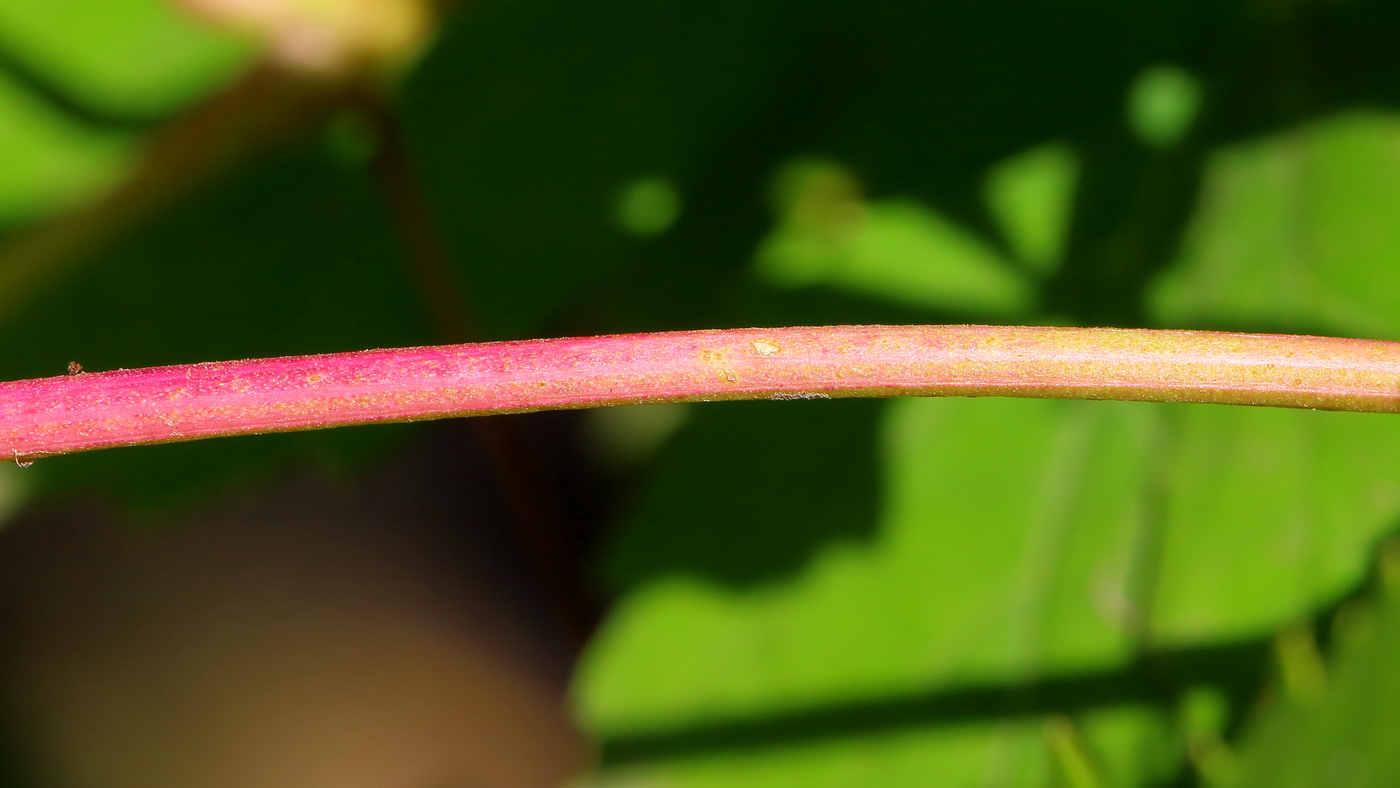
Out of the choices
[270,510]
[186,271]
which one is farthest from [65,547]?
[186,271]

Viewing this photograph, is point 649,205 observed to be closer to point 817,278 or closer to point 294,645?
point 817,278

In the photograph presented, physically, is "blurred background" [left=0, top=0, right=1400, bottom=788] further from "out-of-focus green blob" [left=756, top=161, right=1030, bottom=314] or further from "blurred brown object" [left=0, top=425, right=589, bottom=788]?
"blurred brown object" [left=0, top=425, right=589, bottom=788]

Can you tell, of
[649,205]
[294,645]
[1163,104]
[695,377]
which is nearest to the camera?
[695,377]

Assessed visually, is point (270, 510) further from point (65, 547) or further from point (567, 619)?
point (567, 619)

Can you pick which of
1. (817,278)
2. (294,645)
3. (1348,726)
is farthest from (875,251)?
(294,645)

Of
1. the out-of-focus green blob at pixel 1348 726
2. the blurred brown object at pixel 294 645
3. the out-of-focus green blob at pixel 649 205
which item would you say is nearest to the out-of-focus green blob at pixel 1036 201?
the out-of-focus green blob at pixel 649 205
